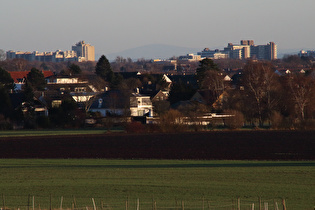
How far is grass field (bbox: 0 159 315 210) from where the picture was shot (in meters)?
20.2

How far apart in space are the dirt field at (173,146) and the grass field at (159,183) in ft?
14.6

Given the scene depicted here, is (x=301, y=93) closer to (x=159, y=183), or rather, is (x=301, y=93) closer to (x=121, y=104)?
(x=121, y=104)

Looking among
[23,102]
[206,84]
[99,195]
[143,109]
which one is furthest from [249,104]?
[99,195]

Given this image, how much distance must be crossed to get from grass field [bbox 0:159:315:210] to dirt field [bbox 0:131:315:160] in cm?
445

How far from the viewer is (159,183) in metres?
24.9

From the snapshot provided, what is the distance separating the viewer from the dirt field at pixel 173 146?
3925 centimetres

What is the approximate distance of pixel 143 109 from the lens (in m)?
83.9

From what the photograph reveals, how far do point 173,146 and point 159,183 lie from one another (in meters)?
21.3

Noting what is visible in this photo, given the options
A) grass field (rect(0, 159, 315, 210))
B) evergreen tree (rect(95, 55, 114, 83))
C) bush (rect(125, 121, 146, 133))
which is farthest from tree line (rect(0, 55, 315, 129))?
evergreen tree (rect(95, 55, 114, 83))

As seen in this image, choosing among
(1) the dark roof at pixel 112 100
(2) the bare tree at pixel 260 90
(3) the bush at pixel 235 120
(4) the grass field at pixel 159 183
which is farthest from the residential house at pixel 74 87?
(4) the grass field at pixel 159 183

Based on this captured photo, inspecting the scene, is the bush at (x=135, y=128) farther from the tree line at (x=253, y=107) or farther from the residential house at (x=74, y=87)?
the residential house at (x=74, y=87)

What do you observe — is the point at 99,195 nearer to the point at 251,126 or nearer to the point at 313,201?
the point at 313,201

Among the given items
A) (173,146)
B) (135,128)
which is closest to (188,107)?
(135,128)

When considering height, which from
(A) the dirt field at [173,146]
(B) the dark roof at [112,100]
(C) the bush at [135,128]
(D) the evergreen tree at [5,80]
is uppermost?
(D) the evergreen tree at [5,80]
